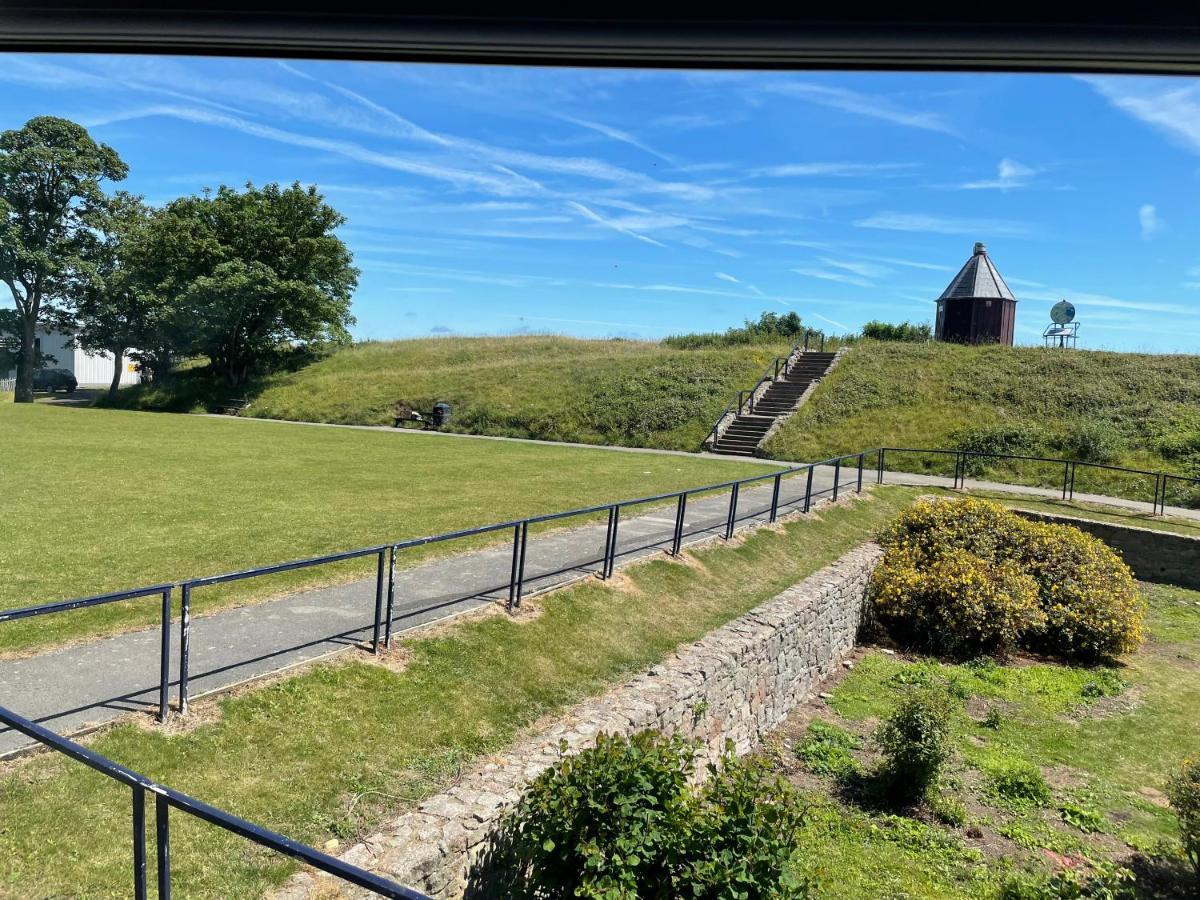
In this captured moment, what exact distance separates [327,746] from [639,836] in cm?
199

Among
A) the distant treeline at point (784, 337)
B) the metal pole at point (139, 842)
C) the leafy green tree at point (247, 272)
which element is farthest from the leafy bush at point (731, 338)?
the metal pole at point (139, 842)

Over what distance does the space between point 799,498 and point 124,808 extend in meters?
12.8

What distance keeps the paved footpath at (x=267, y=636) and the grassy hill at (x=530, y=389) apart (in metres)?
16.1

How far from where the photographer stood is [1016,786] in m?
7.86

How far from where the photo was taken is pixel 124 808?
359cm

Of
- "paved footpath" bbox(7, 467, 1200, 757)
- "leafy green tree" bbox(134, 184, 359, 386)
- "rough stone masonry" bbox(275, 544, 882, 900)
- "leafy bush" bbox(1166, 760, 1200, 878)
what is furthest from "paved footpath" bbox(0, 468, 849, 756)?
"leafy green tree" bbox(134, 184, 359, 386)

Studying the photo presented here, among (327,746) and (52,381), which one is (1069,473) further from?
(52,381)

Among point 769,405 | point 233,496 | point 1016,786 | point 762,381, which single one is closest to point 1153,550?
point 1016,786

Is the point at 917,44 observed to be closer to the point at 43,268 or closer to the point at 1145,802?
the point at 1145,802

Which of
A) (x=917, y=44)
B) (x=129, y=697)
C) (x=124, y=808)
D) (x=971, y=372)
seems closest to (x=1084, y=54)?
(x=917, y=44)

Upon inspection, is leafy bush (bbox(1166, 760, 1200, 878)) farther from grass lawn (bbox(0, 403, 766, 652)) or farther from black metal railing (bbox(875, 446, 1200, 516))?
black metal railing (bbox(875, 446, 1200, 516))

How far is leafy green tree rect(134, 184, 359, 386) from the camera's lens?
115 ft

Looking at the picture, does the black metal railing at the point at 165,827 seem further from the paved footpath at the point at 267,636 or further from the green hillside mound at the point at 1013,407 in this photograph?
the green hillside mound at the point at 1013,407

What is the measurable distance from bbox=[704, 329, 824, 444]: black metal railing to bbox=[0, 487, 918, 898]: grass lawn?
57.7 ft
